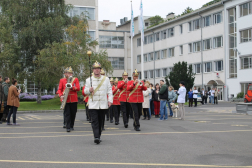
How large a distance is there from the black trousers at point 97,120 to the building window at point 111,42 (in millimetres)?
65845

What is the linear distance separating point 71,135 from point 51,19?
2929 centimetres

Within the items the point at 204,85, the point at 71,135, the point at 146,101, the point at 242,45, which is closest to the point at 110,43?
the point at 204,85

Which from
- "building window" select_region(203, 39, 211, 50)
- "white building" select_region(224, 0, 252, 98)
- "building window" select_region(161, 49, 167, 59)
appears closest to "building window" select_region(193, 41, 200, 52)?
"building window" select_region(203, 39, 211, 50)

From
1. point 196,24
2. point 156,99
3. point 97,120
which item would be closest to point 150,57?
point 196,24

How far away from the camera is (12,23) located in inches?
1575

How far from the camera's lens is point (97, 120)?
31.5ft

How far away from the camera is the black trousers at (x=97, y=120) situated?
31.0 ft

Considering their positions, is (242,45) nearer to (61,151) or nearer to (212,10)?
(212,10)

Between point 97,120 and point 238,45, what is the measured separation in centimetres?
4383

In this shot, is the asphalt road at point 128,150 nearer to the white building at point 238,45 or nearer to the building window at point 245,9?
the white building at point 238,45

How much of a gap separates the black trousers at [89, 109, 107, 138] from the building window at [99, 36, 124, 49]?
65.8m

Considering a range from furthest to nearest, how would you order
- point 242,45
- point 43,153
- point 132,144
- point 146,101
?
point 242,45
point 146,101
point 132,144
point 43,153

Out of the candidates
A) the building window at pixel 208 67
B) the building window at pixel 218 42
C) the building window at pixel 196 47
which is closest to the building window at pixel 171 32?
the building window at pixel 196 47

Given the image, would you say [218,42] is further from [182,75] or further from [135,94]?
[135,94]
